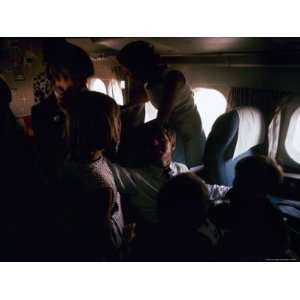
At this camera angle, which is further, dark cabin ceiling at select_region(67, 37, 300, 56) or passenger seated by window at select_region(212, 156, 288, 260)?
passenger seated by window at select_region(212, 156, 288, 260)

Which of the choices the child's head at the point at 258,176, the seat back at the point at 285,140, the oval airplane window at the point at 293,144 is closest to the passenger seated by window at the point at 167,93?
the child's head at the point at 258,176

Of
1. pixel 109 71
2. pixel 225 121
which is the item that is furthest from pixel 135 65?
pixel 225 121

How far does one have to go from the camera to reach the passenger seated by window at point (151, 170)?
6.80ft

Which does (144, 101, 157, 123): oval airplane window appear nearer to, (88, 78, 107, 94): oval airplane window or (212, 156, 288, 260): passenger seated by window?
(88, 78, 107, 94): oval airplane window

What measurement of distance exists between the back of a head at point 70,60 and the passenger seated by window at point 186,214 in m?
0.95

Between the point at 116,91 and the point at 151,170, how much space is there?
1.95 ft

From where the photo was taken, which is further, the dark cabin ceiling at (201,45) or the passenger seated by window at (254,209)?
the passenger seated by window at (254,209)

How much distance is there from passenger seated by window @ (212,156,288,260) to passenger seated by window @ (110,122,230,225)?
11 cm

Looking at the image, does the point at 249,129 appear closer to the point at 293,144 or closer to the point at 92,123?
the point at 293,144

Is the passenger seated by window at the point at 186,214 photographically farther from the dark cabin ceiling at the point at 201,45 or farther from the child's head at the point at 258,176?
the dark cabin ceiling at the point at 201,45

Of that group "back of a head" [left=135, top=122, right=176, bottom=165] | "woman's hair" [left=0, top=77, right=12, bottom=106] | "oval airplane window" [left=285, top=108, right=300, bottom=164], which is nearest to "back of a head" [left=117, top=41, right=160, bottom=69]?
"back of a head" [left=135, top=122, right=176, bottom=165]

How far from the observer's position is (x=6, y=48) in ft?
6.73

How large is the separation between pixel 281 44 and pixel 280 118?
49 cm

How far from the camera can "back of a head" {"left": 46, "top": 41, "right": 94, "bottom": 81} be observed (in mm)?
2031
